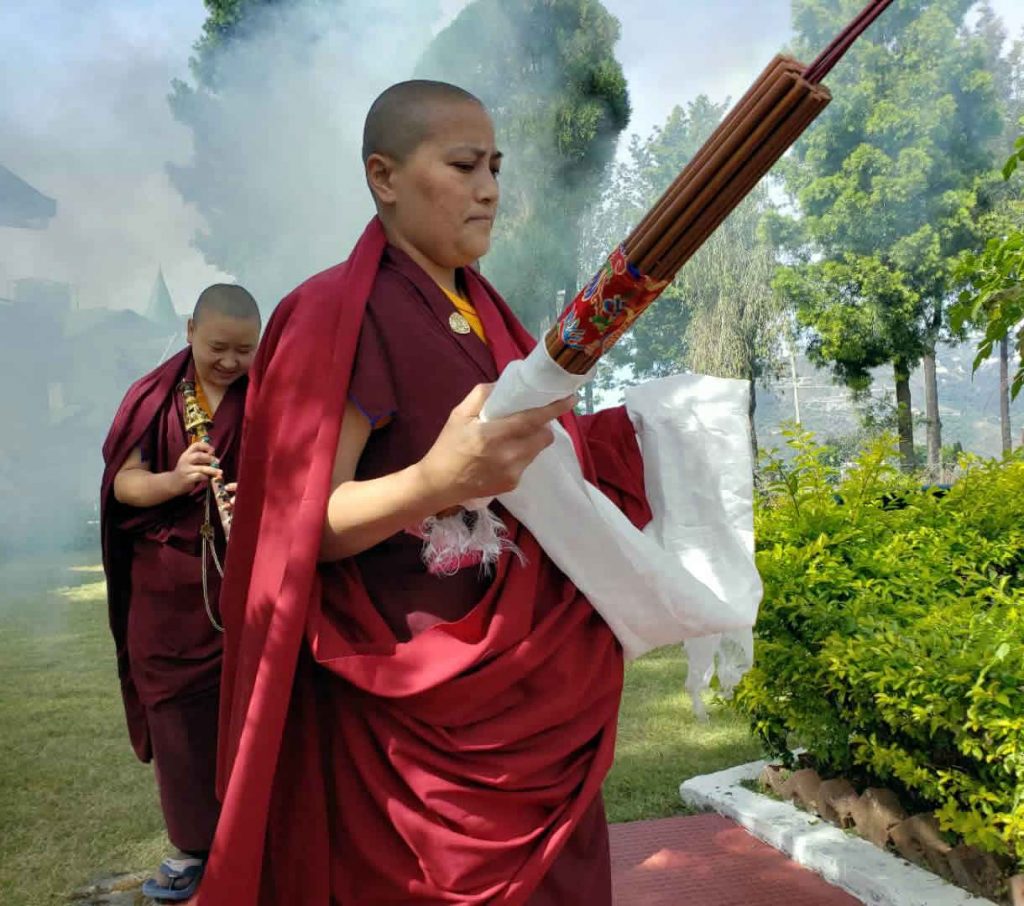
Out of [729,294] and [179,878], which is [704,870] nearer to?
[179,878]

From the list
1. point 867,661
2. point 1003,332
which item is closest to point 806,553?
point 867,661

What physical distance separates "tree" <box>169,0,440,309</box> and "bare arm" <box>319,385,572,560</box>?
52.4ft

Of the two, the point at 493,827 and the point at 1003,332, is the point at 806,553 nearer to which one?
the point at 1003,332

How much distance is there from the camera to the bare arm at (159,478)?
329 centimetres

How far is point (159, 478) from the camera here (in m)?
3.41

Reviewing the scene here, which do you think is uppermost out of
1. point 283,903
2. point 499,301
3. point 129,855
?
point 499,301

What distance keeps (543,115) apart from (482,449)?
20.1 meters

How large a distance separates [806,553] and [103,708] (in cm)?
502

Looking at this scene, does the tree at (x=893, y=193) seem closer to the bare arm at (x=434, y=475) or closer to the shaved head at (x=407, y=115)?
the shaved head at (x=407, y=115)

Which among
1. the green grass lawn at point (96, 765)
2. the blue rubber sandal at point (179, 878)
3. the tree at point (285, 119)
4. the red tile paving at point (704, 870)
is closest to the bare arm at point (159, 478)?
the blue rubber sandal at point (179, 878)

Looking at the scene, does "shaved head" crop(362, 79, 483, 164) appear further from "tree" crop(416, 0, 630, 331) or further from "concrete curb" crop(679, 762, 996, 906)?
"tree" crop(416, 0, 630, 331)

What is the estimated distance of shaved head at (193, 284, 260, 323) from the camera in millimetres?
3471

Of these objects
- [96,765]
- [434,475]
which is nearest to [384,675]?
[434,475]

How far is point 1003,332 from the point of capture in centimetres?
377
